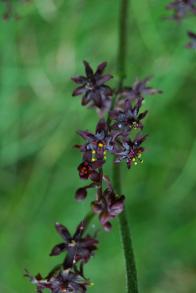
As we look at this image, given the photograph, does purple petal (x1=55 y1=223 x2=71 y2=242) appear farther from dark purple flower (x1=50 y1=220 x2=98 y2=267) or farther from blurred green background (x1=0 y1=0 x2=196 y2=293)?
blurred green background (x1=0 y1=0 x2=196 y2=293)

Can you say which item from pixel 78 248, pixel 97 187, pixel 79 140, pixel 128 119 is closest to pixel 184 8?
pixel 128 119

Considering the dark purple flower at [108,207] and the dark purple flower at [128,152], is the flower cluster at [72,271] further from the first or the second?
the dark purple flower at [128,152]

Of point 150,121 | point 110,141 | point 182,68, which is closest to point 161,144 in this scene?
point 150,121

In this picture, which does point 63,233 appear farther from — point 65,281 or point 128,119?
point 128,119

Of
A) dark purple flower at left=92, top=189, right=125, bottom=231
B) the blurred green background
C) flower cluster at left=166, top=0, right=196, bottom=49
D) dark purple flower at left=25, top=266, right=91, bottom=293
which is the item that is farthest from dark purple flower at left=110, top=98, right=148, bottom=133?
the blurred green background

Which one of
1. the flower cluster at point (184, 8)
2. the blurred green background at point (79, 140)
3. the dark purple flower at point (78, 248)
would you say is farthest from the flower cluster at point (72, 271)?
the blurred green background at point (79, 140)

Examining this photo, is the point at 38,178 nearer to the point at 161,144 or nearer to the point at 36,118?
the point at 36,118

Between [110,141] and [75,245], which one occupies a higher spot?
[110,141]
